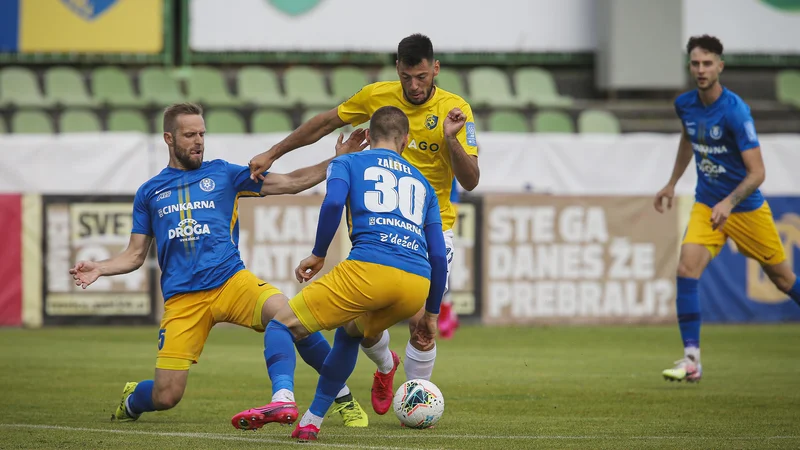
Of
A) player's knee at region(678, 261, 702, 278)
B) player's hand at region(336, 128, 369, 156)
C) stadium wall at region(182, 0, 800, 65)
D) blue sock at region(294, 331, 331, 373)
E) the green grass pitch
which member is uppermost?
stadium wall at region(182, 0, 800, 65)

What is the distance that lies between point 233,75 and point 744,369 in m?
12.8

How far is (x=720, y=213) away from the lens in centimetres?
874

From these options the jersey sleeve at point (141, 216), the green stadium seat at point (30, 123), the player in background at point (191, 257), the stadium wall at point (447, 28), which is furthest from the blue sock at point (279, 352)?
the stadium wall at point (447, 28)

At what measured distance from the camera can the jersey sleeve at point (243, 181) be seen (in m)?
7.15

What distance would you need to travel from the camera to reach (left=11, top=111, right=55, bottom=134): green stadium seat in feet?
59.4

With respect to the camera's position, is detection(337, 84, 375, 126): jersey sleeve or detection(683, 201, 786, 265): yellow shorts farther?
detection(683, 201, 786, 265): yellow shorts

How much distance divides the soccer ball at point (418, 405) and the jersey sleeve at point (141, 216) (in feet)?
5.82

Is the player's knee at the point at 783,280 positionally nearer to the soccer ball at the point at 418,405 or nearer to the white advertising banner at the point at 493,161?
the soccer ball at the point at 418,405

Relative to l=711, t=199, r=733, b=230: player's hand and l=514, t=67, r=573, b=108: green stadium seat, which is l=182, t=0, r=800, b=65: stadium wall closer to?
l=514, t=67, r=573, b=108: green stadium seat

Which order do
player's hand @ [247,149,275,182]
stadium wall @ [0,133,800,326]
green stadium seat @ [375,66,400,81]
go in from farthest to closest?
1. green stadium seat @ [375,66,400,81]
2. stadium wall @ [0,133,800,326]
3. player's hand @ [247,149,275,182]

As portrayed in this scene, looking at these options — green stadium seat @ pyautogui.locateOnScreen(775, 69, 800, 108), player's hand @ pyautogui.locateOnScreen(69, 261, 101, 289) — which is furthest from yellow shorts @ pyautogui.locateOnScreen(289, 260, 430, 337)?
green stadium seat @ pyautogui.locateOnScreen(775, 69, 800, 108)

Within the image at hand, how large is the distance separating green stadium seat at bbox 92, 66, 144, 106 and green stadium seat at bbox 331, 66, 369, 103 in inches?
132

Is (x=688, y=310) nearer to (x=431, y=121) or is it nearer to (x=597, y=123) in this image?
(x=431, y=121)

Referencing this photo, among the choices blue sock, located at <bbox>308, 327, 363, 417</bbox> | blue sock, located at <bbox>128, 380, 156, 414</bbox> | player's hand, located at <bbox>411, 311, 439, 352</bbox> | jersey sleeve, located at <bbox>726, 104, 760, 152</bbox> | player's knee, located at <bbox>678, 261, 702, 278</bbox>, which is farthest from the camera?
player's knee, located at <bbox>678, 261, 702, 278</bbox>
